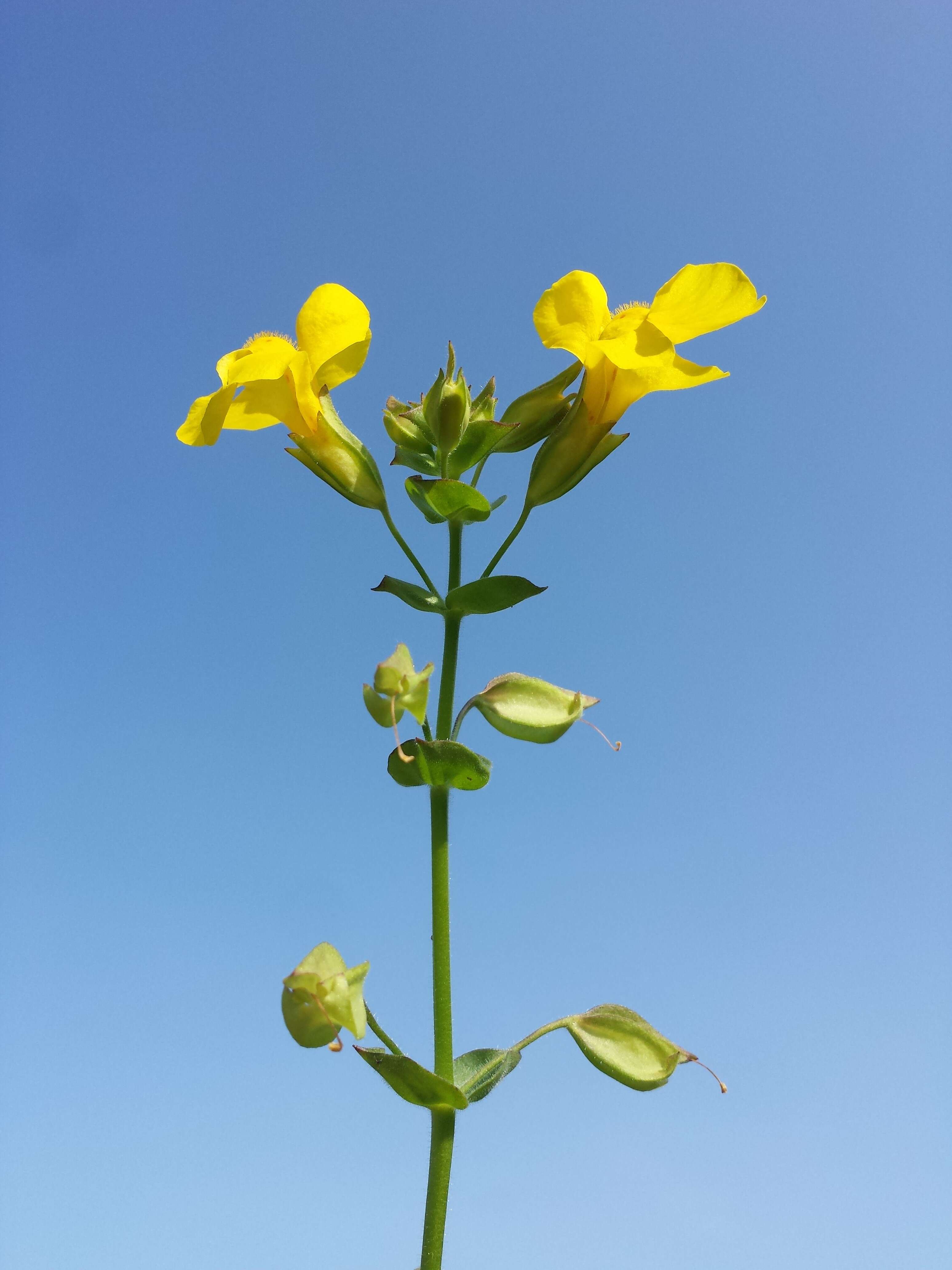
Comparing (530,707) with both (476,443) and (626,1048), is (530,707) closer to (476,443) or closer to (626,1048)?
(476,443)

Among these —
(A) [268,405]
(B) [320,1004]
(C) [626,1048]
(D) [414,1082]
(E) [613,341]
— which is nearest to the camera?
(B) [320,1004]

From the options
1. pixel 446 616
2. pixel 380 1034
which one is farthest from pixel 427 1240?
pixel 446 616

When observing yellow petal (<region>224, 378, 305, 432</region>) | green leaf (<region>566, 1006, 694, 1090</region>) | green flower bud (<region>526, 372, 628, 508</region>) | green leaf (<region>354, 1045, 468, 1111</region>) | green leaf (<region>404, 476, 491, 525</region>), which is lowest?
green leaf (<region>354, 1045, 468, 1111</region>)

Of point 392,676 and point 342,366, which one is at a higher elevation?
point 342,366

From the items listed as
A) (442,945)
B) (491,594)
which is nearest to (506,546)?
(491,594)

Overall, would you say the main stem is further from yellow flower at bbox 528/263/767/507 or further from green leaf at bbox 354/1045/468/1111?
yellow flower at bbox 528/263/767/507

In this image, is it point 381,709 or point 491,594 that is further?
→ point 491,594

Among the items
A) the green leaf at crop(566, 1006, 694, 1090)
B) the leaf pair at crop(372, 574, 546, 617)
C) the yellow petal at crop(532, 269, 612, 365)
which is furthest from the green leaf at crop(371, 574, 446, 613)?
the green leaf at crop(566, 1006, 694, 1090)

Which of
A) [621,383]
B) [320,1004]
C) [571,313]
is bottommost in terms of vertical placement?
[320,1004]
